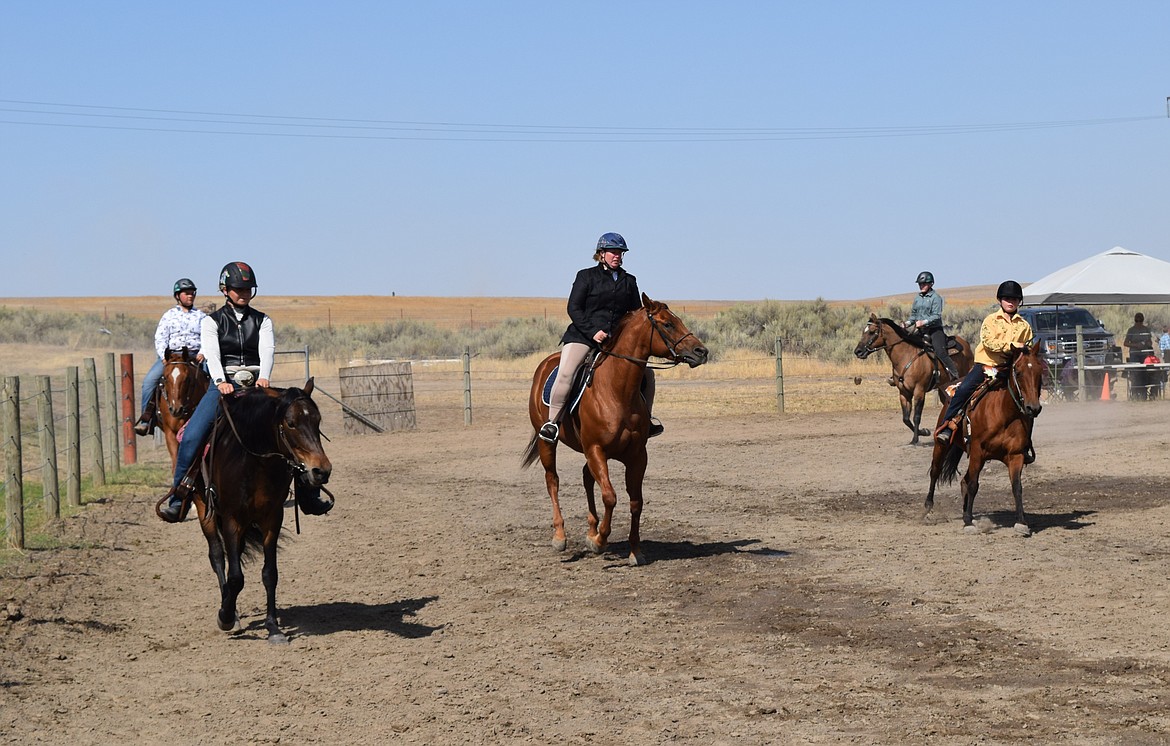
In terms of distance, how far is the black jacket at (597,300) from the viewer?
35.1ft

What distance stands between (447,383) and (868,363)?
13.3 meters

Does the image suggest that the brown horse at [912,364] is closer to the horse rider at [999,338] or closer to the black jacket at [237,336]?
the horse rider at [999,338]

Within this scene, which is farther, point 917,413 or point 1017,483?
point 917,413

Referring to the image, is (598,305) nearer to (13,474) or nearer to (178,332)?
(178,332)

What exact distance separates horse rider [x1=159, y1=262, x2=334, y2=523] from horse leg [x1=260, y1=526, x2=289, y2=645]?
2.43 ft

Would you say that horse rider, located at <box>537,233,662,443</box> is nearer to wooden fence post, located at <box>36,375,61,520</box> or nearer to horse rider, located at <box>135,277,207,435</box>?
horse rider, located at <box>135,277,207,435</box>

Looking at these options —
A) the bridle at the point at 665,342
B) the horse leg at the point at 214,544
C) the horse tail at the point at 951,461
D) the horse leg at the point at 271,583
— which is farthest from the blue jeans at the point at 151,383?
the horse tail at the point at 951,461

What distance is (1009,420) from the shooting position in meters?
11.2

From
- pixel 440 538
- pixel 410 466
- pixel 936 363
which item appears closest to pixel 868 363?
pixel 936 363

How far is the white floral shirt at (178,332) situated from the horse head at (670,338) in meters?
4.80

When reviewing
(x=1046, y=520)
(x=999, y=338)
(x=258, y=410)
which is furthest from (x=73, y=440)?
(x=1046, y=520)

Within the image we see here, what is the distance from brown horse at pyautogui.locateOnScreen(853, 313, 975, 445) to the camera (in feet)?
63.7

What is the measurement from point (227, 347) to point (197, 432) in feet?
1.91

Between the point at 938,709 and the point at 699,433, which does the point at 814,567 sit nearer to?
the point at 938,709
